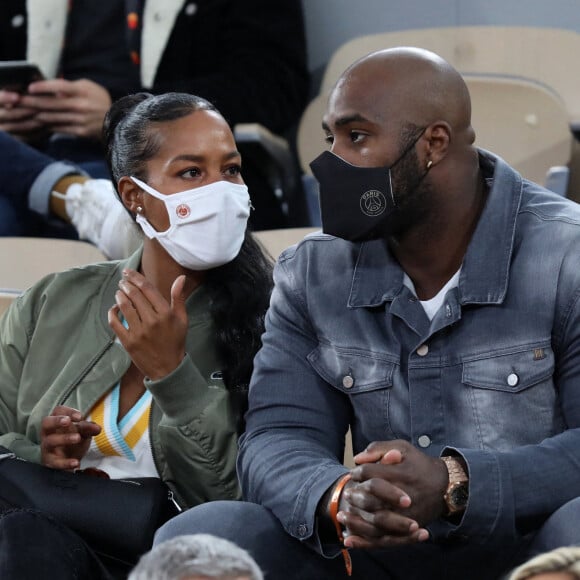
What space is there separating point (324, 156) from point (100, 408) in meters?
0.69

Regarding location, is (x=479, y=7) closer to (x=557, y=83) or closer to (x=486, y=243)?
(x=557, y=83)

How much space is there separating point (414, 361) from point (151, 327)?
49 centimetres

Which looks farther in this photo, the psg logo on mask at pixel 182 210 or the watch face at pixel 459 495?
the psg logo on mask at pixel 182 210

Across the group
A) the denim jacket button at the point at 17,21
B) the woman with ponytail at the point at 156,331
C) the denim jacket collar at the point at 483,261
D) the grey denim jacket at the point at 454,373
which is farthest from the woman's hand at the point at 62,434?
the denim jacket button at the point at 17,21

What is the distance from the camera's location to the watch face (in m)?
1.75

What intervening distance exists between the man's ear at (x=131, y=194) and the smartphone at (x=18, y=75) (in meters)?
1.32

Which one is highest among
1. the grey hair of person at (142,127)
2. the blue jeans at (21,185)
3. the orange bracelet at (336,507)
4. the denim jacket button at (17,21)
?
the grey hair of person at (142,127)

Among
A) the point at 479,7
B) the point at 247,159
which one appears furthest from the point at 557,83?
the point at 247,159

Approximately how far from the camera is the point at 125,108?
2537 mm

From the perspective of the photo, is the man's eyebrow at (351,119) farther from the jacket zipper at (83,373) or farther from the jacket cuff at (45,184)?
the jacket cuff at (45,184)

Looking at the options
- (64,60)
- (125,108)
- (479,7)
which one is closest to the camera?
(125,108)

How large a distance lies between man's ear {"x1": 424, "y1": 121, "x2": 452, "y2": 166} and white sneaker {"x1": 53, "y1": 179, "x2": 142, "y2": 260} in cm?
97

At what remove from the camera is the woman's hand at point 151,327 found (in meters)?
2.12

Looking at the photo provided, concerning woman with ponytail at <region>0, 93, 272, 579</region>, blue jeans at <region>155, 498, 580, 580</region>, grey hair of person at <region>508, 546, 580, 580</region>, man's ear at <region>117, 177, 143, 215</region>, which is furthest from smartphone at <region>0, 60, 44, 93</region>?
grey hair of person at <region>508, 546, 580, 580</region>
